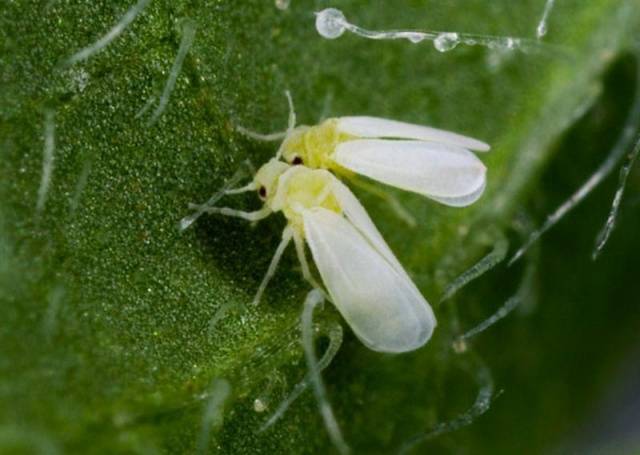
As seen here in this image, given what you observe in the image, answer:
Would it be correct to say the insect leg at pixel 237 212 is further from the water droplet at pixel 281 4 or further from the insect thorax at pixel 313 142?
the water droplet at pixel 281 4

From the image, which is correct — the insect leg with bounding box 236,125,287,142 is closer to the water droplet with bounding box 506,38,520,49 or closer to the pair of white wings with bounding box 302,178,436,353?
the pair of white wings with bounding box 302,178,436,353

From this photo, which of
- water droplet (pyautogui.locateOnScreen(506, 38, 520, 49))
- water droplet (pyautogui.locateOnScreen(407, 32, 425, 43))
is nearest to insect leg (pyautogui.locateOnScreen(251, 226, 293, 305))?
water droplet (pyautogui.locateOnScreen(407, 32, 425, 43))

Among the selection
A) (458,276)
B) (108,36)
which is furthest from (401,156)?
(108,36)

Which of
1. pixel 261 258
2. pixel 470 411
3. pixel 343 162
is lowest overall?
pixel 470 411

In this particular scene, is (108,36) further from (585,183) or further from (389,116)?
(585,183)

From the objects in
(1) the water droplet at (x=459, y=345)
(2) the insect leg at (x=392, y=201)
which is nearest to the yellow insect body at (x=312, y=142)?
(2) the insect leg at (x=392, y=201)
